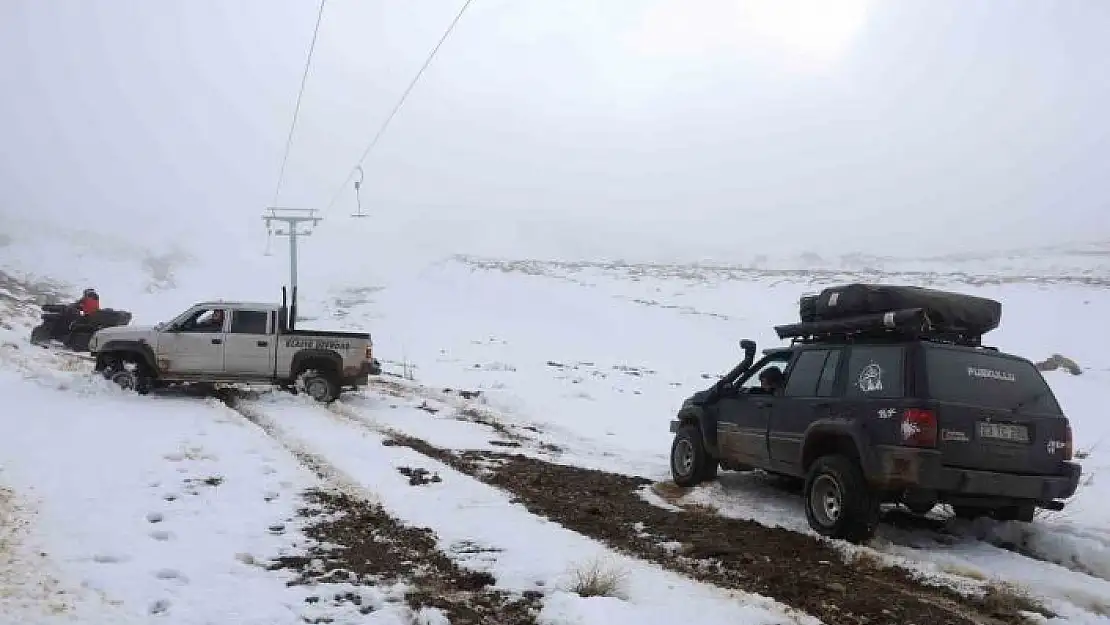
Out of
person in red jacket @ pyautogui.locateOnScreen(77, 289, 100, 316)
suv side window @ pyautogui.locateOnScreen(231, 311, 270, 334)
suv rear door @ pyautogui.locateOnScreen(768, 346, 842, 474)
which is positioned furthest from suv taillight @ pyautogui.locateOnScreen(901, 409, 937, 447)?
person in red jacket @ pyautogui.locateOnScreen(77, 289, 100, 316)

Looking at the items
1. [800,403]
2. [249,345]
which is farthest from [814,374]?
[249,345]

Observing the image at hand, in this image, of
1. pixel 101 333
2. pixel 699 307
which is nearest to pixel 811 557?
pixel 101 333

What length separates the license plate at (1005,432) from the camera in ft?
19.3

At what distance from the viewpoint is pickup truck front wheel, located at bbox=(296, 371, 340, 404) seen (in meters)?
14.3

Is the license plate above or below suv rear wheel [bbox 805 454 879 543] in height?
above

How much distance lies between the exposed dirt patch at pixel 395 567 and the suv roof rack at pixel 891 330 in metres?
3.83

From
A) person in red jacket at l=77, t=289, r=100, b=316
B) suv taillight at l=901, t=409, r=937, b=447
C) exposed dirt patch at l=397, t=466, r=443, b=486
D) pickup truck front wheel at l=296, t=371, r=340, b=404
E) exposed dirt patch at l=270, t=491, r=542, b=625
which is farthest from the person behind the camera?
person in red jacket at l=77, t=289, r=100, b=316

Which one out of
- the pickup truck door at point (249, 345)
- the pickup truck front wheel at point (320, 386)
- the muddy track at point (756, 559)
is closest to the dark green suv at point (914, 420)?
the muddy track at point (756, 559)

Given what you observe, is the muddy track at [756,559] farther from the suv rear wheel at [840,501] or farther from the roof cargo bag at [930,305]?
the roof cargo bag at [930,305]

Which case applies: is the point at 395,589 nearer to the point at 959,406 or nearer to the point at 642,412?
the point at 959,406

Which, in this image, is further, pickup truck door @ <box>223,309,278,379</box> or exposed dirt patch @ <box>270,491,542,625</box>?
pickup truck door @ <box>223,309,278,379</box>

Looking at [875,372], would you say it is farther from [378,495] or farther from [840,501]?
[378,495]

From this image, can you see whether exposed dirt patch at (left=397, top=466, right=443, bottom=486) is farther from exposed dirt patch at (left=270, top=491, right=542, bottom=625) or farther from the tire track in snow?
exposed dirt patch at (left=270, top=491, right=542, bottom=625)

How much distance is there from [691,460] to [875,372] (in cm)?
298
